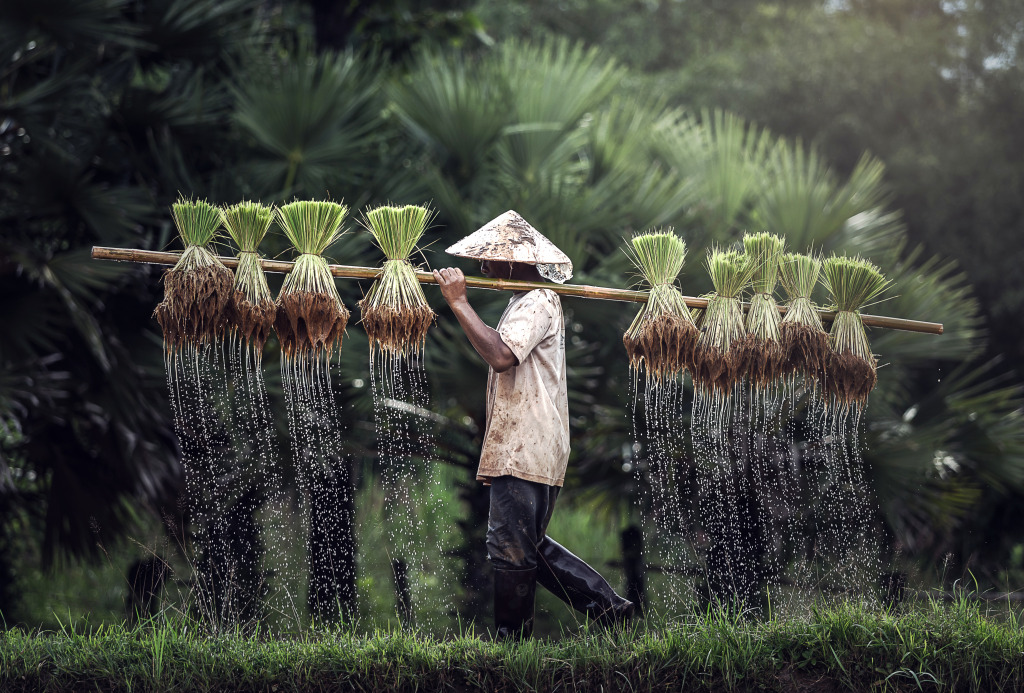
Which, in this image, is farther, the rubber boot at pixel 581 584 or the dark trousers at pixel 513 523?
the rubber boot at pixel 581 584

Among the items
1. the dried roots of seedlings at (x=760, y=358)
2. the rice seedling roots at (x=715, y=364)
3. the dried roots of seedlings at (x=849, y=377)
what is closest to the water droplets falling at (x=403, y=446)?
the rice seedling roots at (x=715, y=364)

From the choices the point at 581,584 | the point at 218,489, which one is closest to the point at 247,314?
the point at 581,584

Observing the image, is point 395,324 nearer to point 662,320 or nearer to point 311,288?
point 311,288

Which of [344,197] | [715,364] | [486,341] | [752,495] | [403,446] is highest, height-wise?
[344,197]

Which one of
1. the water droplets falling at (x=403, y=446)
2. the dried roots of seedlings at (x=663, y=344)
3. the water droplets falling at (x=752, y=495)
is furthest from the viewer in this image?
the water droplets falling at (x=752, y=495)

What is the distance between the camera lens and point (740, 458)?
706cm

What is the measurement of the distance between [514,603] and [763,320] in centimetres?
179

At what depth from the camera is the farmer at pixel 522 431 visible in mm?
3957

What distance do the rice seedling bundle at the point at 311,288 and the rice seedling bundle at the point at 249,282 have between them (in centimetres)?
8

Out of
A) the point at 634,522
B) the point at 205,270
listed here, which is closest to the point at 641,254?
the point at 205,270

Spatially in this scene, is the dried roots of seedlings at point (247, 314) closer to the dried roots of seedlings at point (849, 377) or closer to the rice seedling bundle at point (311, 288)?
the rice seedling bundle at point (311, 288)

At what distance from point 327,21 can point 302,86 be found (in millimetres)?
2739

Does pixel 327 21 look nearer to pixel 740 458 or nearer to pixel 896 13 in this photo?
pixel 740 458

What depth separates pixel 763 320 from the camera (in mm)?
4711
